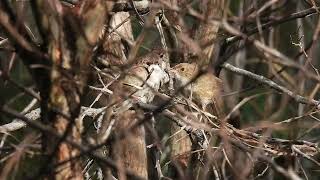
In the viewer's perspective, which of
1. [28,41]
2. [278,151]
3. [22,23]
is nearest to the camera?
[22,23]

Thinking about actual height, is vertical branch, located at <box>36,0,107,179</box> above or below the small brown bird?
above

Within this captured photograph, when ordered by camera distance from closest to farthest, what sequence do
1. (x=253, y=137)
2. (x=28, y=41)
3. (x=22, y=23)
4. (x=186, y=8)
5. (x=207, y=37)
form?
1. (x=186, y=8)
2. (x=22, y=23)
3. (x=28, y=41)
4. (x=253, y=137)
5. (x=207, y=37)

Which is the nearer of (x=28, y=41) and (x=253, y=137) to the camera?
(x=28, y=41)

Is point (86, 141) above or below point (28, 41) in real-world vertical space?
below

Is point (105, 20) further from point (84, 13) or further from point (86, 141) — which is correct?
point (86, 141)

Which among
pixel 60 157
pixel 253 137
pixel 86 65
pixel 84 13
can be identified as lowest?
pixel 253 137

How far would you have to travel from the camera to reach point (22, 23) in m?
1.63

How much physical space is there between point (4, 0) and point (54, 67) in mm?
218

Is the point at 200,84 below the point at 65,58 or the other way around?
below

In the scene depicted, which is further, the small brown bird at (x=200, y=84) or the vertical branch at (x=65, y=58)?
the small brown bird at (x=200, y=84)

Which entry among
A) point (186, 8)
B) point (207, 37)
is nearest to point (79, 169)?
point (186, 8)

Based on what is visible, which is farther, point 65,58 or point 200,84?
point 200,84

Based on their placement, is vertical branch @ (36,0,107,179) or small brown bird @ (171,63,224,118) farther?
small brown bird @ (171,63,224,118)

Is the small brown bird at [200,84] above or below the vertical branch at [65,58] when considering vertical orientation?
below
